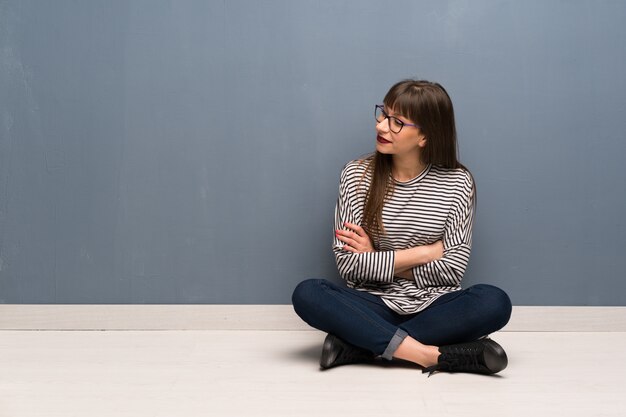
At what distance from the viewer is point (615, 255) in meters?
2.32

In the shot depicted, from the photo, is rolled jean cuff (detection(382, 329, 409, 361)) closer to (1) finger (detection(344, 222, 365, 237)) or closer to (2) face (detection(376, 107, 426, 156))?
(1) finger (detection(344, 222, 365, 237))

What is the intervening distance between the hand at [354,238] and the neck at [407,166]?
20 centimetres

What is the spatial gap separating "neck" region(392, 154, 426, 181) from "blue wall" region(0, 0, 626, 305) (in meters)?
0.20

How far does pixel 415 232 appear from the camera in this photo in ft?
6.81

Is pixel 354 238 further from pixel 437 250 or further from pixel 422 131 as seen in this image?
pixel 422 131

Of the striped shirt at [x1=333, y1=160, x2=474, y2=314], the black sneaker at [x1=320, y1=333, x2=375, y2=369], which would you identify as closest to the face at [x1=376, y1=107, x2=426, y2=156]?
the striped shirt at [x1=333, y1=160, x2=474, y2=314]

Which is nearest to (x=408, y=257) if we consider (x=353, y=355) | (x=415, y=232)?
(x=415, y=232)

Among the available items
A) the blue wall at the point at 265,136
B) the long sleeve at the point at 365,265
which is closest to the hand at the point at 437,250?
the long sleeve at the point at 365,265


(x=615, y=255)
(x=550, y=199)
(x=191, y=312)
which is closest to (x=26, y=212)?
(x=191, y=312)

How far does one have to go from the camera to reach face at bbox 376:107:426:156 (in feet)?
6.66

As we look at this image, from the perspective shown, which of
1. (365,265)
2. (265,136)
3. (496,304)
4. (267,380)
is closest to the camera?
(267,380)

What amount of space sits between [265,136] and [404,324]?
2.47 ft

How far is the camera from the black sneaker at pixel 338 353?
6.12 ft

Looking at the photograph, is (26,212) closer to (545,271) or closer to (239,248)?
(239,248)
